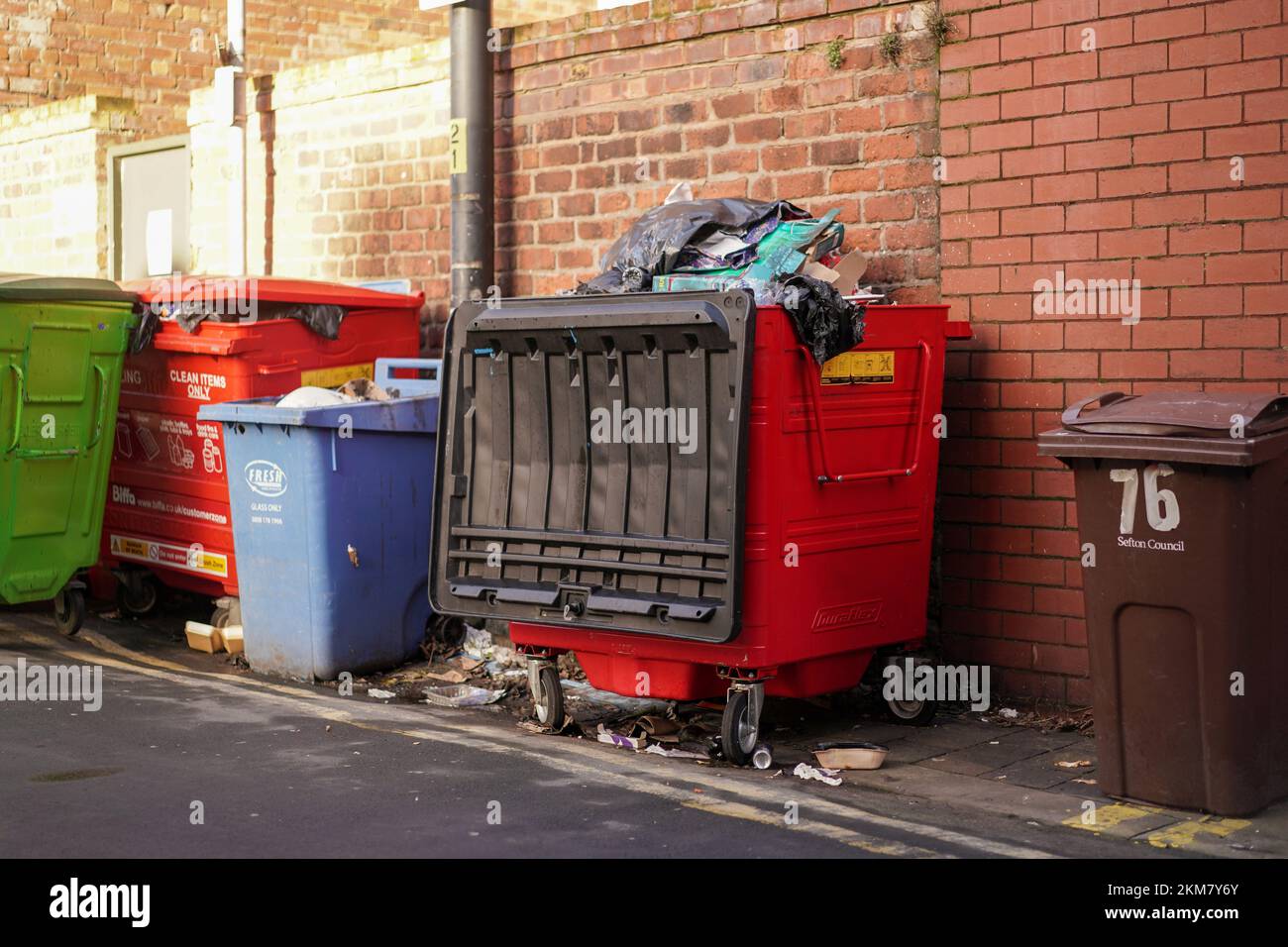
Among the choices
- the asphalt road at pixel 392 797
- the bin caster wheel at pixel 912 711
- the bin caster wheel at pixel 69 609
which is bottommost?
the asphalt road at pixel 392 797

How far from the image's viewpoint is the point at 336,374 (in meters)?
8.62

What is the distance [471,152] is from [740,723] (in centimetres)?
404

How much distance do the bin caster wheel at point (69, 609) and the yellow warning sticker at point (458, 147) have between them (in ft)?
9.83

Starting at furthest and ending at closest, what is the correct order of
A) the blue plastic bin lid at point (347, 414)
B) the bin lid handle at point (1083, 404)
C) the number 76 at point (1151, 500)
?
the blue plastic bin lid at point (347, 414)
the bin lid handle at point (1083, 404)
the number 76 at point (1151, 500)

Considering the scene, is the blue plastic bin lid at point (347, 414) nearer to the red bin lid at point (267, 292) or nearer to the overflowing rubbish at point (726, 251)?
the red bin lid at point (267, 292)

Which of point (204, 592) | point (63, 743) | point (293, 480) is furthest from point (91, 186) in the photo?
point (63, 743)

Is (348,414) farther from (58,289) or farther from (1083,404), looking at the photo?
(1083,404)

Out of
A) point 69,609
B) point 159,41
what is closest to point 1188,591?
point 69,609

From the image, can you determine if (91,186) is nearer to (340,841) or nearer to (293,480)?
(293,480)

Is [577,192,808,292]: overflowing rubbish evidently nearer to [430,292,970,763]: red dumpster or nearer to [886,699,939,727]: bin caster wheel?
[430,292,970,763]: red dumpster

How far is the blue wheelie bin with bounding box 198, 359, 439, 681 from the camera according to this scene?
7418mm

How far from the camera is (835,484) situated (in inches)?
241

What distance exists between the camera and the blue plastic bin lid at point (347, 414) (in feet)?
24.1

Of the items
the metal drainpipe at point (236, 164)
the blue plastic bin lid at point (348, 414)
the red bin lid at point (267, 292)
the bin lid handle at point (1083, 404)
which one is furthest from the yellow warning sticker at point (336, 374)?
the bin lid handle at point (1083, 404)
